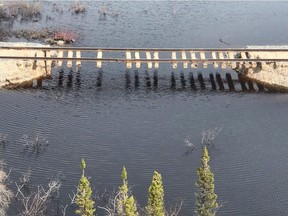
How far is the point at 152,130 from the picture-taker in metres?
49.6

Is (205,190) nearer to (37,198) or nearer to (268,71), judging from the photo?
(37,198)

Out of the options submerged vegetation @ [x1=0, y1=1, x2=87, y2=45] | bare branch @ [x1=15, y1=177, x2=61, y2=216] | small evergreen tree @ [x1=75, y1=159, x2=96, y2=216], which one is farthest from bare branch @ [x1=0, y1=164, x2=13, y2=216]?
submerged vegetation @ [x1=0, y1=1, x2=87, y2=45]

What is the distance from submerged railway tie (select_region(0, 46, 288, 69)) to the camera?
190ft

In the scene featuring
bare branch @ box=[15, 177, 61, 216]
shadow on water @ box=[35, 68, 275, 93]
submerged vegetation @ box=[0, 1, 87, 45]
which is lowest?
bare branch @ box=[15, 177, 61, 216]

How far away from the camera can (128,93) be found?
55.6 meters

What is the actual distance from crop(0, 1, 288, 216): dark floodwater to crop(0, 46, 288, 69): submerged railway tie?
1.51 meters

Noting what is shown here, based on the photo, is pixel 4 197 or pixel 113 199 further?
pixel 113 199

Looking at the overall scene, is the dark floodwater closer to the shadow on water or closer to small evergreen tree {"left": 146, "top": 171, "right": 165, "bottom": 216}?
the shadow on water

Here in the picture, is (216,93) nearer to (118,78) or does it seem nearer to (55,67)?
(118,78)

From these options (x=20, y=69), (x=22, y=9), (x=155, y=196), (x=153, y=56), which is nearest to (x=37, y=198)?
(x=155, y=196)

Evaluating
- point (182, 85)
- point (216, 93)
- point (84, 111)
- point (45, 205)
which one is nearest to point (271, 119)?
point (216, 93)

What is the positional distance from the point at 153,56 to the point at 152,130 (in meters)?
13.7

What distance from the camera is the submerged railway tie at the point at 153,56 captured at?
57.8 metres

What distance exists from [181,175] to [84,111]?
→ 12.8 metres
